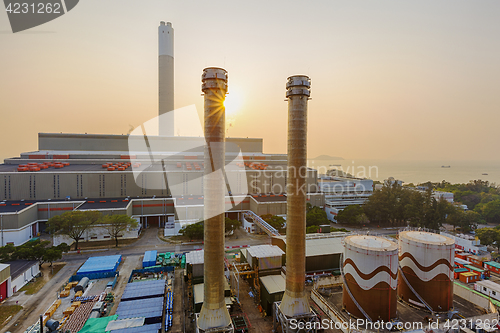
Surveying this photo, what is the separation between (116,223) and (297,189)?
37.1 meters

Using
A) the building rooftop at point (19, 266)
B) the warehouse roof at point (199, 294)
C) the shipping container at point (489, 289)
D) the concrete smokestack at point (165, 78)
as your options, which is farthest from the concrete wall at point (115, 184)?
the shipping container at point (489, 289)

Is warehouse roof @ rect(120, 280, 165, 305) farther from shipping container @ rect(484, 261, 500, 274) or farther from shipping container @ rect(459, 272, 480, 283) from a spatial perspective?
shipping container @ rect(484, 261, 500, 274)

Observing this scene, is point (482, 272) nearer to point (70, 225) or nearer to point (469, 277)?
point (469, 277)

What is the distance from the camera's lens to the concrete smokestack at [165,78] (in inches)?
3748

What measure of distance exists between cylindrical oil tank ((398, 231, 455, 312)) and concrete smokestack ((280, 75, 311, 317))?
44.7 feet

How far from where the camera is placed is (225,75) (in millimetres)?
22562

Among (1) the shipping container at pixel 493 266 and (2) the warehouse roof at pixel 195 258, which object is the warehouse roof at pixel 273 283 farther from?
(1) the shipping container at pixel 493 266

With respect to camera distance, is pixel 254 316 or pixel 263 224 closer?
pixel 254 316

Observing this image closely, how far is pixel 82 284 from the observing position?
3173cm

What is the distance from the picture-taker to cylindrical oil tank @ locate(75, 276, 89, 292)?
102 feet

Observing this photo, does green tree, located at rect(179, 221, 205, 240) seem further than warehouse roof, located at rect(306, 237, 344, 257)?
Yes

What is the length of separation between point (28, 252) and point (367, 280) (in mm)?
→ 42919

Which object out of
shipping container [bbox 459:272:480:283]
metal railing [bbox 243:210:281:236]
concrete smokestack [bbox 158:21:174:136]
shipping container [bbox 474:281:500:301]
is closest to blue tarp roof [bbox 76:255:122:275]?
metal railing [bbox 243:210:281:236]

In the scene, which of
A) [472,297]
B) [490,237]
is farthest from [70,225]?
[490,237]
